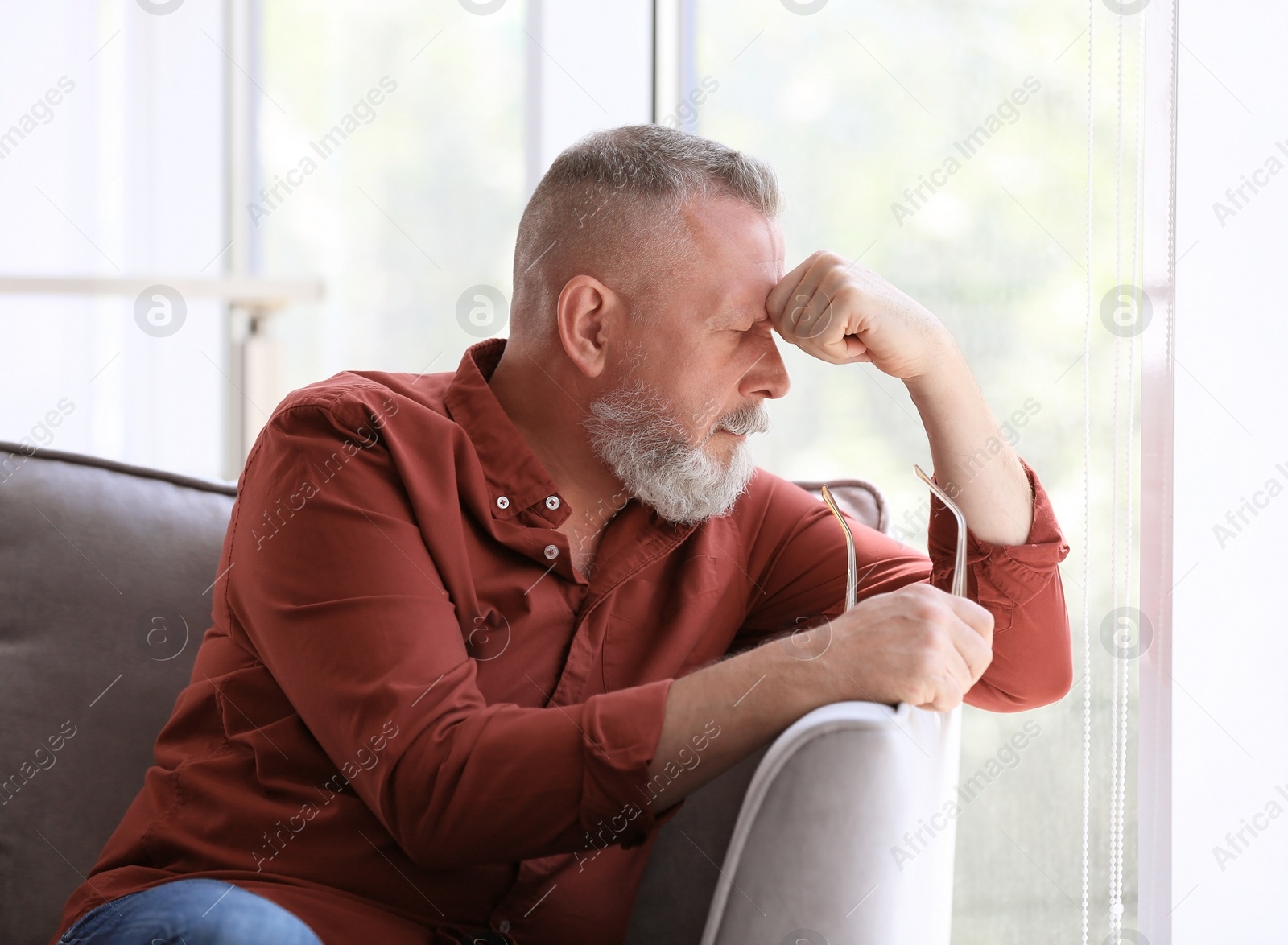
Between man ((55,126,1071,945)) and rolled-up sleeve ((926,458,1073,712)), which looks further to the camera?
rolled-up sleeve ((926,458,1073,712))

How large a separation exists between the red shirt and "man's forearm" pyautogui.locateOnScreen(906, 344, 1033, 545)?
0.08ft

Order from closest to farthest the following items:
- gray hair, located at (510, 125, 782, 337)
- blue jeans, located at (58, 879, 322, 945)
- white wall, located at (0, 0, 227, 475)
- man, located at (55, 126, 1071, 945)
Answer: blue jeans, located at (58, 879, 322, 945), man, located at (55, 126, 1071, 945), gray hair, located at (510, 125, 782, 337), white wall, located at (0, 0, 227, 475)

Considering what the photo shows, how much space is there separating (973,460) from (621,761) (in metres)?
0.56

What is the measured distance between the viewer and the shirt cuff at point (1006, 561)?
117 cm

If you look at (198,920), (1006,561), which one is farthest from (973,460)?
(198,920)

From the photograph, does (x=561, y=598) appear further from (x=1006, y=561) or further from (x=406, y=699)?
(x=1006, y=561)

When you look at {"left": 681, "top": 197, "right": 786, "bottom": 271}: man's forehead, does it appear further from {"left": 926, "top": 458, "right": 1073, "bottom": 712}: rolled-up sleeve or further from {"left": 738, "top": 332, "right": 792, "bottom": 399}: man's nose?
{"left": 926, "top": 458, "right": 1073, "bottom": 712}: rolled-up sleeve

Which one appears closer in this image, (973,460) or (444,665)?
(444,665)

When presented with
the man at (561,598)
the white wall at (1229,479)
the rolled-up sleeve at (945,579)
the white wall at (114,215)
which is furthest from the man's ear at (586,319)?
the white wall at (114,215)

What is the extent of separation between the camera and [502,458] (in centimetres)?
116

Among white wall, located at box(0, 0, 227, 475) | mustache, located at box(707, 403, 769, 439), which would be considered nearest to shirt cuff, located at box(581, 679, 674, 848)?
mustache, located at box(707, 403, 769, 439)

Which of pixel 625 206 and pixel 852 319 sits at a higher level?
pixel 625 206

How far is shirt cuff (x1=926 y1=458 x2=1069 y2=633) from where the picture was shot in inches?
45.9

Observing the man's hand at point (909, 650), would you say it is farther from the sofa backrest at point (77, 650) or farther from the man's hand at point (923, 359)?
the sofa backrest at point (77, 650)
